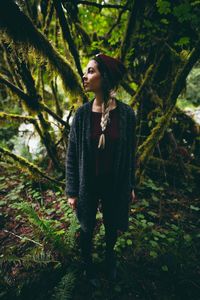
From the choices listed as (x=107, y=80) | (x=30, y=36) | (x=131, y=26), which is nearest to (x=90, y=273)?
(x=107, y=80)

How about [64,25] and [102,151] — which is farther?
[64,25]

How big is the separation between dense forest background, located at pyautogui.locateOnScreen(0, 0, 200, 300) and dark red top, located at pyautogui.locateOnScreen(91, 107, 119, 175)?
0.83 meters

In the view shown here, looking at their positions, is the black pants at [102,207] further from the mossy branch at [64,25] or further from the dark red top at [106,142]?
the mossy branch at [64,25]

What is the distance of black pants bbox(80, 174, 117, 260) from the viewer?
224cm

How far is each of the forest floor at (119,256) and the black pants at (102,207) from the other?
0.96 feet

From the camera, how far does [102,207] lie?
243 centimetres

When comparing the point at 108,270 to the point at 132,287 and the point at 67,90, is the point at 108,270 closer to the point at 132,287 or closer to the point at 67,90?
the point at 132,287

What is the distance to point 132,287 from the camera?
8.27ft

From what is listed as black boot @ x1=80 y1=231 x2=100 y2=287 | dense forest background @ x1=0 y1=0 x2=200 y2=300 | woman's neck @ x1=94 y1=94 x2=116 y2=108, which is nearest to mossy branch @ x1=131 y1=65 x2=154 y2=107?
dense forest background @ x1=0 y1=0 x2=200 y2=300

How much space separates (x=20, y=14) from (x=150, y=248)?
296cm

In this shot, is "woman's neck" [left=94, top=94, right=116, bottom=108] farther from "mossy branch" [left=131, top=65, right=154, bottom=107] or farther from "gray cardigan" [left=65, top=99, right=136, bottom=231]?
"mossy branch" [left=131, top=65, right=154, bottom=107]

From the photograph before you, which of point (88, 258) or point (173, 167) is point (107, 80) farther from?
point (173, 167)

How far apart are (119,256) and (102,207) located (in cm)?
90

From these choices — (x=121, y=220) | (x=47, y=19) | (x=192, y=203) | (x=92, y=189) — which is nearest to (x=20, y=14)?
(x=47, y=19)
